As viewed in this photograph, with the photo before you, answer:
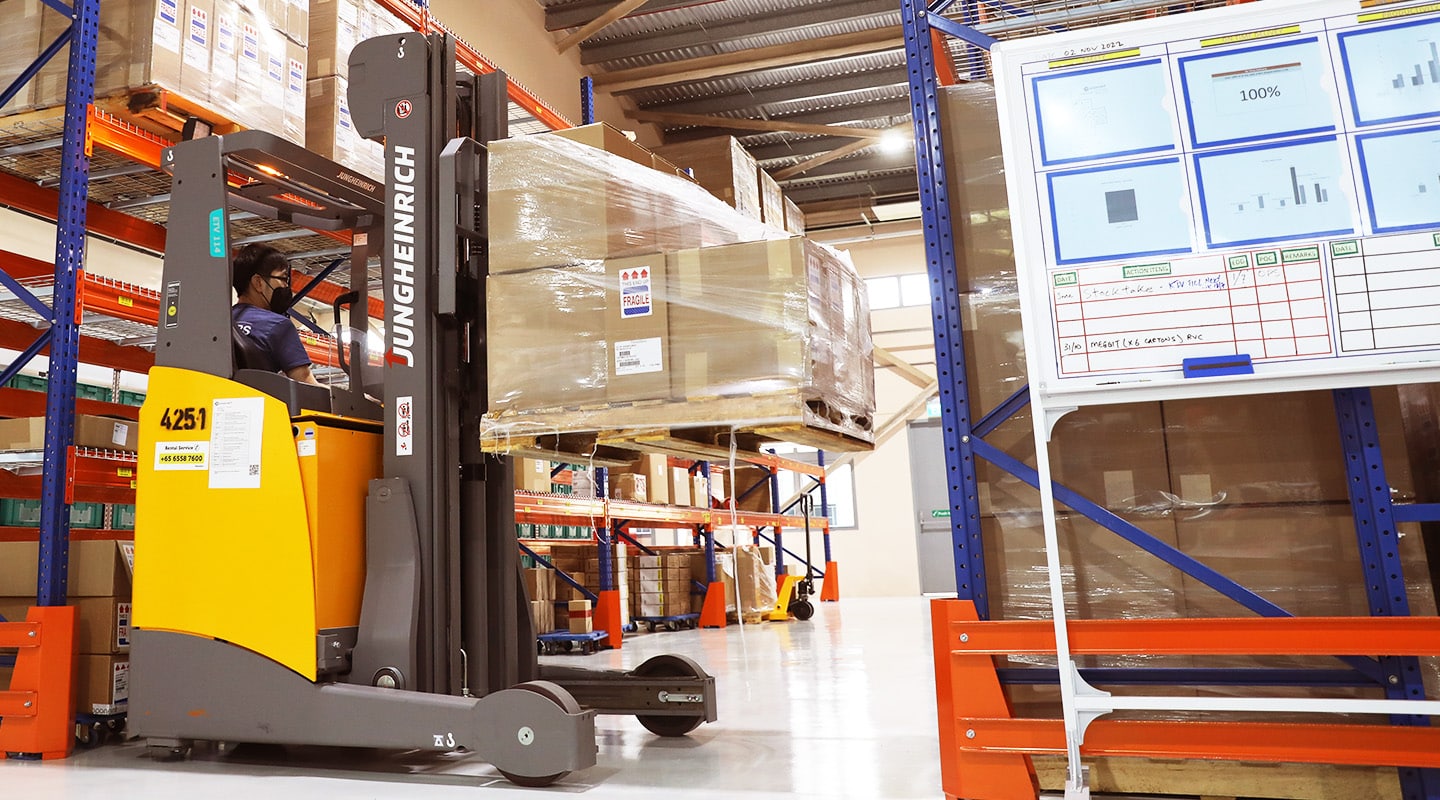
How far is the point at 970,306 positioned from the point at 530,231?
156 centimetres

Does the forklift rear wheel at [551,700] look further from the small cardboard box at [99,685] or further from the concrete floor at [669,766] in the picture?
the small cardboard box at [99,685]

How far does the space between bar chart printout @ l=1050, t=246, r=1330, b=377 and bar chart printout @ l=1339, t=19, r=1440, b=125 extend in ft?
1.44

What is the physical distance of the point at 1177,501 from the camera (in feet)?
10.0

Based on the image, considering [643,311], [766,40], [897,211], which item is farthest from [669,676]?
[897,211]

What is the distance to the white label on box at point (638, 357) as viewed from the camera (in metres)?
3.33

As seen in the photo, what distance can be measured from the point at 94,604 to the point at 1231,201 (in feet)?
15.4

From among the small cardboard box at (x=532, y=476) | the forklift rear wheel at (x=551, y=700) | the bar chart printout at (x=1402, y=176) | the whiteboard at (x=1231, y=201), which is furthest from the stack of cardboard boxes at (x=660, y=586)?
the bar chart printout at (x=1402, y=176)

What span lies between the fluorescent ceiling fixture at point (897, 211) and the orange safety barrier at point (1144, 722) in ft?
50.9

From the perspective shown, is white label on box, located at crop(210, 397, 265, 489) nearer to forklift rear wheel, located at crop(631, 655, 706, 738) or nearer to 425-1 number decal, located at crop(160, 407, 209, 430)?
425-1 number decal, located at crop(160, 407, 209, 430)

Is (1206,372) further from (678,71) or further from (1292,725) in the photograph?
(678,71)

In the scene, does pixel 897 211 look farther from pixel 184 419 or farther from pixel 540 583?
pixel 184 419

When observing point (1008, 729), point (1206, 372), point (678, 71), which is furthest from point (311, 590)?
point (678, 71)

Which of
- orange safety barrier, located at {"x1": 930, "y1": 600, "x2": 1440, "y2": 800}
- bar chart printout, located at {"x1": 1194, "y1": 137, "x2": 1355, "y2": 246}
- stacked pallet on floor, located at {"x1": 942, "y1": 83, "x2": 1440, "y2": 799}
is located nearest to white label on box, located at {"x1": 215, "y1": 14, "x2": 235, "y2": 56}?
stacked pallet on floor, located at {"x1": 942, "y1": 83, "x2": 1440, "y2": 799}

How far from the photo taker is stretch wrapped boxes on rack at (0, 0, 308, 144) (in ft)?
13.9
